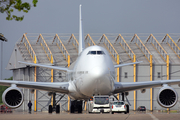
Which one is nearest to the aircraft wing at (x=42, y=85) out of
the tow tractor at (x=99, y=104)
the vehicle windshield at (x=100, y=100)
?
the tow tractor at (x=99, y=104)

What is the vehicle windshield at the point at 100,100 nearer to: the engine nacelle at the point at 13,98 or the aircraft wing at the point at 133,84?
the aircraft wing at the point at 133,84

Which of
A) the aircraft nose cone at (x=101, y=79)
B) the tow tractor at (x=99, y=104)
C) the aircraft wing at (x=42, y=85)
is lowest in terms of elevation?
the tow tractor at (x=99, y=104)

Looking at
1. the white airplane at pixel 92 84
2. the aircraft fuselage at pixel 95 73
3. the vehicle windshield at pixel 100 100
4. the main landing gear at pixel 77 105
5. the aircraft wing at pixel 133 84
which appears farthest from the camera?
the main landing gear at pixel 77 105

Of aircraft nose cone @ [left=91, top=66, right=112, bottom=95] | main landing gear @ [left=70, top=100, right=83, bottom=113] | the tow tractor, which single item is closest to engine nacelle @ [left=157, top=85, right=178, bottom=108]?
the tow tractor

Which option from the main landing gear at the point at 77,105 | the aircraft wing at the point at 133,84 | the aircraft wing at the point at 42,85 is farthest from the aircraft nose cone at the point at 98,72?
the main landing gear at the point at 77,105

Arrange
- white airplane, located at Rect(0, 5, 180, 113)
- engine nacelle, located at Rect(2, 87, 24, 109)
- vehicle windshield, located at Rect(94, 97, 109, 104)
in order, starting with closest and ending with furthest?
white airplane, located at Rect(0, 5, 180, 113) → vehicle windshield, located at Rect(94, 97, 109, 104) → engine nacelle, located at Rect(2, 87, 24, 109)

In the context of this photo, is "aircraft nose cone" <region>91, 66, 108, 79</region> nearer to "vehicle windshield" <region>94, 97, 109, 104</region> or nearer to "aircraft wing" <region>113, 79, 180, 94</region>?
"vehicle windshield" <region>94, 97, 109, 104</region>

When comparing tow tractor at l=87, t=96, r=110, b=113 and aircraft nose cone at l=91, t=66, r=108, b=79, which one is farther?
tow tractor at l=87, t=96, r=110, b=113

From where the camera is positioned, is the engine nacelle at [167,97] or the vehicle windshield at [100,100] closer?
the vehicle windshield at [100,100]

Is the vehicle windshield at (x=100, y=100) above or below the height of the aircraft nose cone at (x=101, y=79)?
below

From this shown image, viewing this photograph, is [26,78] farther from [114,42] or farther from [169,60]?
[169,60]

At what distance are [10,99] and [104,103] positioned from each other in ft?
24.5

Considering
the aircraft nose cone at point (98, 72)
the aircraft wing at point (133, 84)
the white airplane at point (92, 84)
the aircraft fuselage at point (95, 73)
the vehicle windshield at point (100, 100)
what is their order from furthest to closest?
1. the aircraft wing at point (133, 84)
2. the vehicle windshield at point (100, 100)
3. the white airplane at point (92, 84)
4. the aircraft fuselage at point (95, 73)
5. the aircraft nose cone at point (98, 72)

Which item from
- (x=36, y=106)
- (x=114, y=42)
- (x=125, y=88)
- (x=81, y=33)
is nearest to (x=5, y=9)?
(x=125, y=88)
